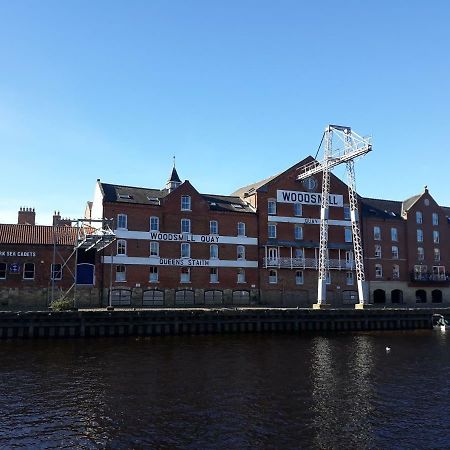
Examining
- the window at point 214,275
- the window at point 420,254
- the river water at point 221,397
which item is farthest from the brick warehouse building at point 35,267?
the window at point 420,254

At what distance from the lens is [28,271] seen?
47.3m

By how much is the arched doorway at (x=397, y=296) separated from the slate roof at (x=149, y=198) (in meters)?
21.4

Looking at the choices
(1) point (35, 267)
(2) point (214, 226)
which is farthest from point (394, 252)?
(1) point (35, 267)

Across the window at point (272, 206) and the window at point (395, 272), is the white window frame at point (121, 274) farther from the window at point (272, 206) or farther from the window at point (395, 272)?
the window at point (395, 272)

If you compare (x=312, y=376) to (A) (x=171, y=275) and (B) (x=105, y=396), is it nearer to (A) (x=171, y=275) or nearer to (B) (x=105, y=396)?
(B) (x=105, y=396)

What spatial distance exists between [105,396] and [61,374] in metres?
4.90

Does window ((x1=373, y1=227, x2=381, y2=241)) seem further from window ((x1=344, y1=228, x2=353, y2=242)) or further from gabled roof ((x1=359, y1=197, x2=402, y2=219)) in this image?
window ((x1=344, y1=228, x2=353, y2=242))

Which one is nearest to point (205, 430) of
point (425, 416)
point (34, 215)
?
point (425, 416)

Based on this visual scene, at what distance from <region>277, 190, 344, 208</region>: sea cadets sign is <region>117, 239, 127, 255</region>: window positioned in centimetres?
1869

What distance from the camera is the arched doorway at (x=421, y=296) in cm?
6378

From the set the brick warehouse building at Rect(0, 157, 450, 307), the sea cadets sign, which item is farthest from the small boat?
the sea cadets sign

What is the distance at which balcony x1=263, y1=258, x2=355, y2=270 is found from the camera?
56062mm

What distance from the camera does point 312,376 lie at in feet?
81.1

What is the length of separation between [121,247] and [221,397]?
105 ft
